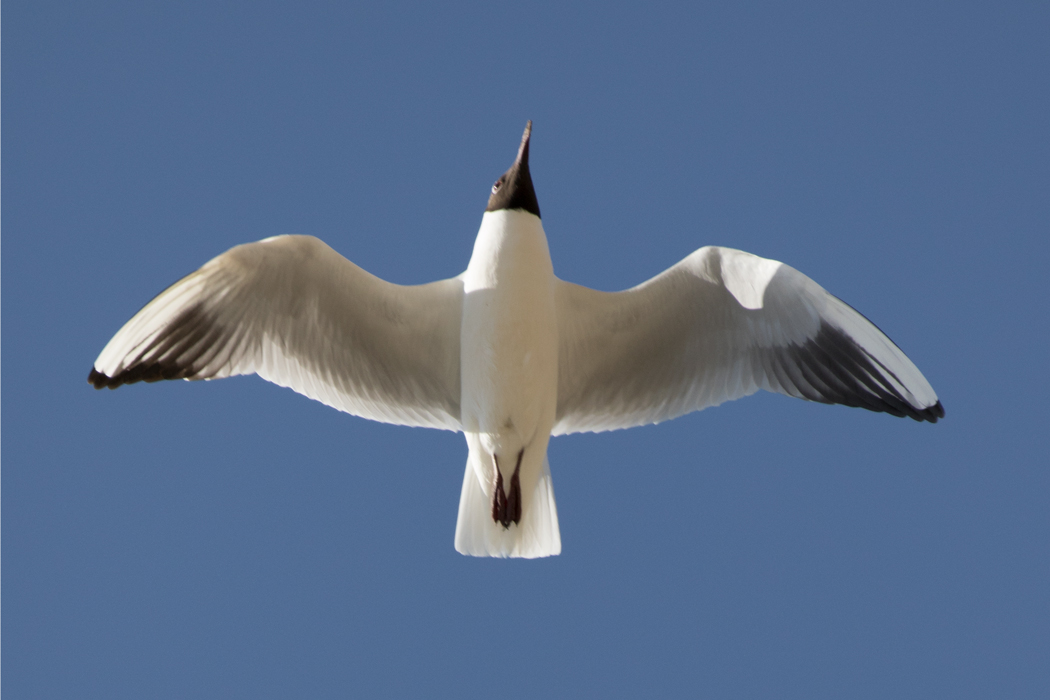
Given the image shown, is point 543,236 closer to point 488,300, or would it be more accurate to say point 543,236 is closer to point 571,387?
point 488,300

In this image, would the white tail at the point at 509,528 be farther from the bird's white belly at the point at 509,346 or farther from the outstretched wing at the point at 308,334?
the outstretched wing at the point at 308,334

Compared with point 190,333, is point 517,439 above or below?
below

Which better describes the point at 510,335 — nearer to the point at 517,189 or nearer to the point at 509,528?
the point at 517,189

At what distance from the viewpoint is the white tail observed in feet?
15.3

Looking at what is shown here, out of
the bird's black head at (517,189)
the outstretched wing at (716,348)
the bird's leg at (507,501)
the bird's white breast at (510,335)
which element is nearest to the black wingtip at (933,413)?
the outstretched wing at (716,348)

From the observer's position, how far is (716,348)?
4.80 m

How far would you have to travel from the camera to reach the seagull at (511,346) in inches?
172

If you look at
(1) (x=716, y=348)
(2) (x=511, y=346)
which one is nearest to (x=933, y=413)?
(1) (x=716, y=348)

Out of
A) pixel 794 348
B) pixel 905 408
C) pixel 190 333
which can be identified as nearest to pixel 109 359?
pixel 190 333

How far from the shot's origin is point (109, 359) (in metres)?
4.35

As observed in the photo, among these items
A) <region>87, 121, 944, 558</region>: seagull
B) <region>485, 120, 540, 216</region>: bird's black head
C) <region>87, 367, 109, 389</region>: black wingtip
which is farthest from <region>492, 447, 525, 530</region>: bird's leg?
<region>87, 367, 109, 389</region>: black wingtip

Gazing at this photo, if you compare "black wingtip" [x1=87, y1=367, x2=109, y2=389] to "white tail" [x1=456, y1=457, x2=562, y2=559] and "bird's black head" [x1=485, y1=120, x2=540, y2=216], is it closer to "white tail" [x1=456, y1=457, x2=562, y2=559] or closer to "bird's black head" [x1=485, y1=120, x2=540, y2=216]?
"white tail" [x1=456, y1=457, x2=562, y2=559]

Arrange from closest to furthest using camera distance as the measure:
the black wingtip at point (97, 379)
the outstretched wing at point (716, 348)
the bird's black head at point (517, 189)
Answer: the black wingtip at point (97, 379)
the outstretched wing at point (716, 348)
the bird's black head at point (517, 189)

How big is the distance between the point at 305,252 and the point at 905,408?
2.56 meters
